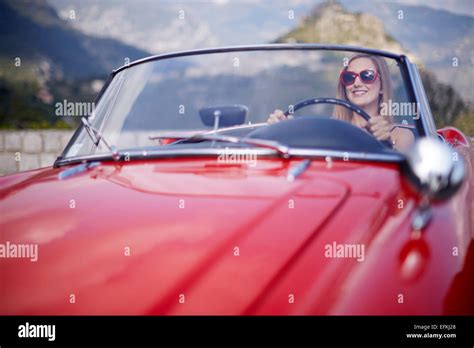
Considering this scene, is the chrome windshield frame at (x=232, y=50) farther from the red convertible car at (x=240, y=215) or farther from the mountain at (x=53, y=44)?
the mountain at (x=53, y=44)

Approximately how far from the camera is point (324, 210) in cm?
133

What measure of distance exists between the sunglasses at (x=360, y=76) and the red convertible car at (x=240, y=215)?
0.24ft

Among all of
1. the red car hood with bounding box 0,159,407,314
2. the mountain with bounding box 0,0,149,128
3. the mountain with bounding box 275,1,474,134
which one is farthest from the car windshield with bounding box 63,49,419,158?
the red car hood with bounding box 0,159,407,314

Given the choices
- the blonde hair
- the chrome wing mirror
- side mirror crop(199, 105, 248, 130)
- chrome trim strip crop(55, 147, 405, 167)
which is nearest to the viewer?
the chrome wing mirror

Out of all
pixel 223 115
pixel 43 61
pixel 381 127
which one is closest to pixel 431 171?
Answer: pixel 381 127

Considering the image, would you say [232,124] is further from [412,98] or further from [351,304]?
[351,304]

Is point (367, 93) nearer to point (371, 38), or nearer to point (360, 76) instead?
point (360, 76)

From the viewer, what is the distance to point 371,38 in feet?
7.43

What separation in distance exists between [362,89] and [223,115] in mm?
585

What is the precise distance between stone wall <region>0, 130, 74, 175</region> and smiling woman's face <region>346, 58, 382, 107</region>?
1.15 metres

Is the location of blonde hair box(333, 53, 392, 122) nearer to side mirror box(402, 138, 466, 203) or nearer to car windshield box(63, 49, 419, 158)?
car windshield box(63, 49, 419, 158)

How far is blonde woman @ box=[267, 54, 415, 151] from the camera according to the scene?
1866 mm

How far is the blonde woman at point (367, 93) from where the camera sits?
187cm
